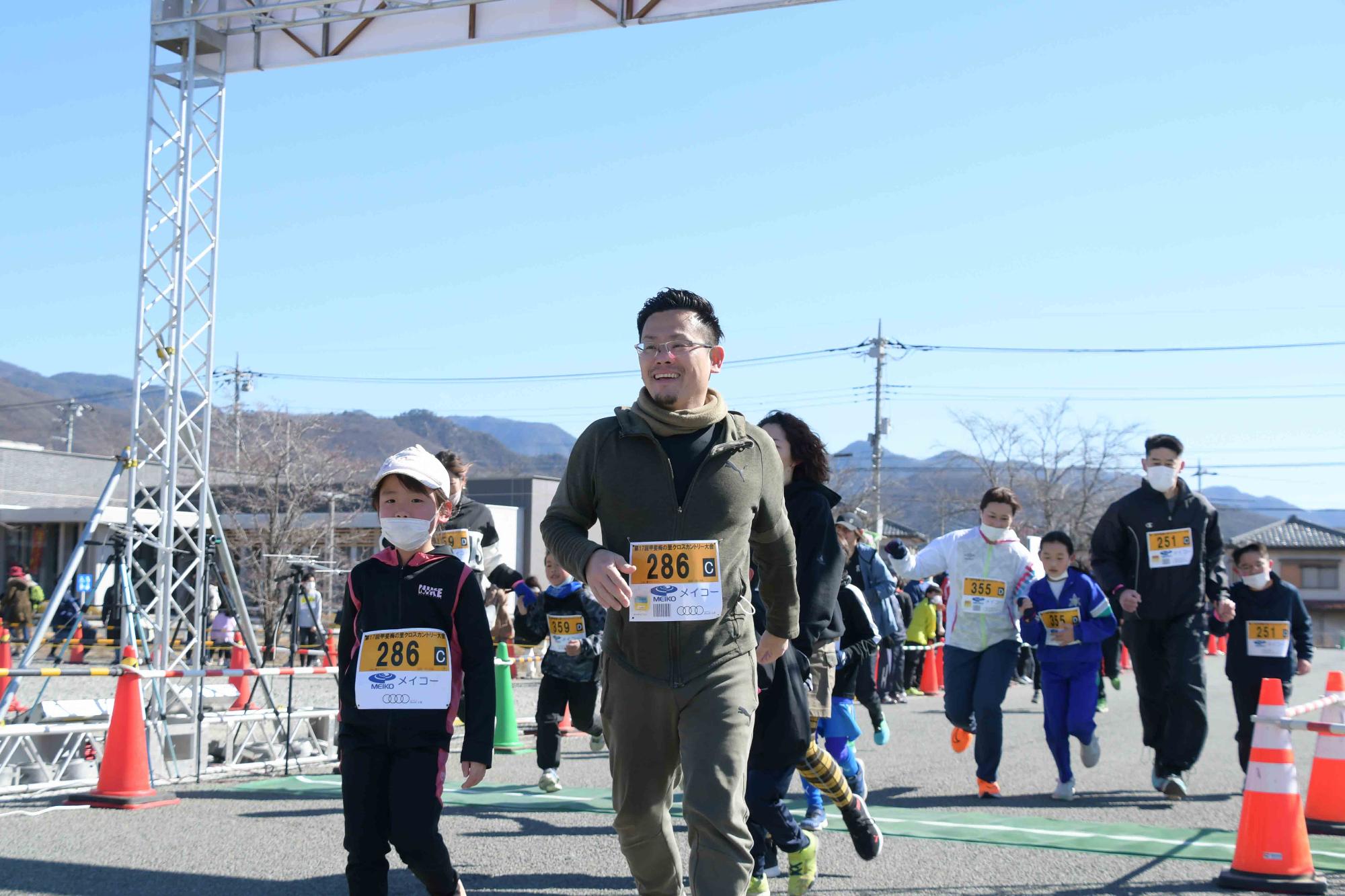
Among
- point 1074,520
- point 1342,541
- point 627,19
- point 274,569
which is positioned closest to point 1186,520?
point 627,19

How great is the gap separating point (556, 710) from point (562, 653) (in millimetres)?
431

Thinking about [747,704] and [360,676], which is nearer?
[747,704]

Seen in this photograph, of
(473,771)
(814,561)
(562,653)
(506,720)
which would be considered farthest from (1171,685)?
(473,771)

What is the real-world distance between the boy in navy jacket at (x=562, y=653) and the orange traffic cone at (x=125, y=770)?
8.12 ft

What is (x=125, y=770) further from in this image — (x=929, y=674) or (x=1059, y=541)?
(x=929, y=674)

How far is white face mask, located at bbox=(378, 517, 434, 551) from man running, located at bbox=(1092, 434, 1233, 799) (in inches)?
230

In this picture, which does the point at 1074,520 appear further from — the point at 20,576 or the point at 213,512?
the point at 213,512

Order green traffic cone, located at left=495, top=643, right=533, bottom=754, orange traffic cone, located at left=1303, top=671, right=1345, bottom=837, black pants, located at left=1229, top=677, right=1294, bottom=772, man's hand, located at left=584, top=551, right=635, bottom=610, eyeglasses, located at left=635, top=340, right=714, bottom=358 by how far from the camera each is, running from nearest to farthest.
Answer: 1. man's hand, located at left=584, top=551, right=635, bottom=610
2. eyeglasses, located at left=635, top=340, right=714, bottom=358
3. orange traffic cone, located at left=1303, top=671, right=1345, bottom=837
4. black pants, located at left=1229, top=677, right=1294, bottom=772
5. green traffic cone, located at left=495, top=643, right=533, bottom=754

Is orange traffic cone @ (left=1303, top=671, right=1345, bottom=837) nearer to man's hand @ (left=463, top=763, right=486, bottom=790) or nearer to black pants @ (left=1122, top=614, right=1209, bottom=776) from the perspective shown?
black pants @ (left=1122, top=614, right=1209, bottom=776)

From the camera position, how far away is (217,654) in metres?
28.2

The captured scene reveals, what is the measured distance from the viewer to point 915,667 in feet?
71.8

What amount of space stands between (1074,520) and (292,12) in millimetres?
58836

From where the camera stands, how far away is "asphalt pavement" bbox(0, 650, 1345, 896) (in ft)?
19.3

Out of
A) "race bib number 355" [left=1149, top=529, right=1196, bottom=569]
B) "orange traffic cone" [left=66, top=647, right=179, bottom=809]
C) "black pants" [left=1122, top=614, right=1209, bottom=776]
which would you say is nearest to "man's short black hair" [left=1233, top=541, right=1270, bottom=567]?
"race bib number 355" [left=1149, top=529, right=1196, bottom=569]
